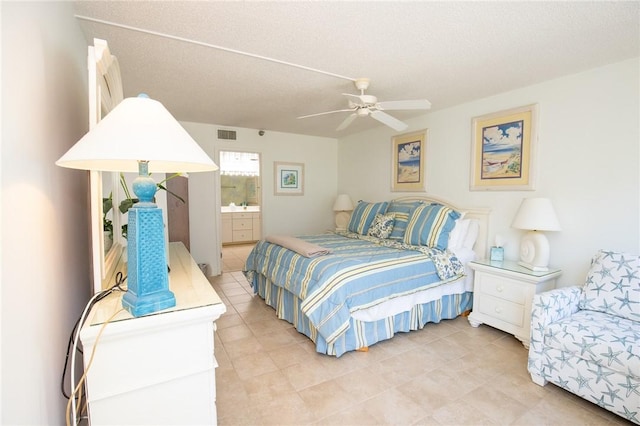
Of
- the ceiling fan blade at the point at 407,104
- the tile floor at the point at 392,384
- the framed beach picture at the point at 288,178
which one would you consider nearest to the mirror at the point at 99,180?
the tile floor at the point at 392,384

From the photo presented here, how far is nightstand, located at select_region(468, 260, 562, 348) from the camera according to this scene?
258cm

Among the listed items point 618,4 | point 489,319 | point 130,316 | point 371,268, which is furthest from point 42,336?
point 489,319

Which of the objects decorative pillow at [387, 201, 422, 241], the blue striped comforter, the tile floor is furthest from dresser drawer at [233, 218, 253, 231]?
the tile floor

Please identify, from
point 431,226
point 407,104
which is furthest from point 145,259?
point 431,226

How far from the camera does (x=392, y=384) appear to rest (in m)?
2.09

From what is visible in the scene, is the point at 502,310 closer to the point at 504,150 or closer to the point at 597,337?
the point at 597,337

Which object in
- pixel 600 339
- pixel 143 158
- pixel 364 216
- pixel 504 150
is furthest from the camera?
pixel 364 216

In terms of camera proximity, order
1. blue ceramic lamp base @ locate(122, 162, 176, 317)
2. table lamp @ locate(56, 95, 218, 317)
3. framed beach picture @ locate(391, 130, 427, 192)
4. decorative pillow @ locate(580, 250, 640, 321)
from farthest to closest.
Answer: framed beach picture @ locate(391, 130, 427, 192) < decorative pillow @ locate(580, 250, 640, 321) < blue ceramic lamp base @ locate(122, 162, 176, 317) < table lamp @ locate(56, 95, 218, 317)

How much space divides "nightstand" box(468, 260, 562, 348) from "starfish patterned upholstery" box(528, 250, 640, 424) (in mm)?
349

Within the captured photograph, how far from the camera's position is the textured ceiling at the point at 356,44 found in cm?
170

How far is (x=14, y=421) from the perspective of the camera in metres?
0.79

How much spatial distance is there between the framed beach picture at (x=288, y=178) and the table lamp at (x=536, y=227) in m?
3.47

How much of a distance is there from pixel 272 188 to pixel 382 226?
7.19ft

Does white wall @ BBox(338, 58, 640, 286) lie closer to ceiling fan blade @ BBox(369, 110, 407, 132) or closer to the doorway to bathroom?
ceiling fan blade @ BBox(369, 110, 407, 132)
